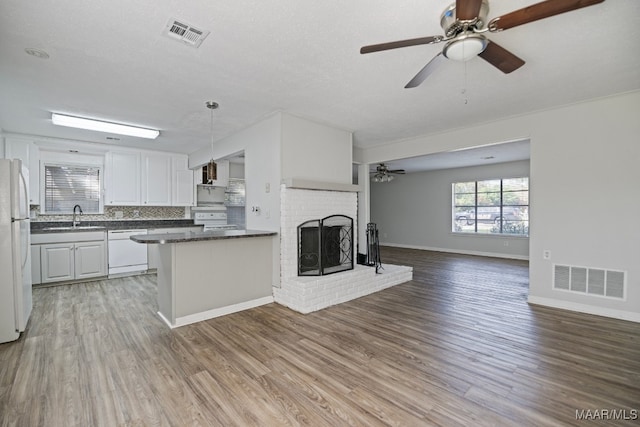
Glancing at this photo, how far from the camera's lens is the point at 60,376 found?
2.20 meters

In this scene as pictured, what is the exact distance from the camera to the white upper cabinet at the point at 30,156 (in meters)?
4.70

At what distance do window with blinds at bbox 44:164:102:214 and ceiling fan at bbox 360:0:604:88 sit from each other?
5.98 meters

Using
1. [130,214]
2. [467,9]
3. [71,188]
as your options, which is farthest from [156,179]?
[467,9]

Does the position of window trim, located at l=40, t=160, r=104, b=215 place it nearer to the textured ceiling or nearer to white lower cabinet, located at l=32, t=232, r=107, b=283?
white lower cabinet, located at l=32, t=232, r=107, b=283

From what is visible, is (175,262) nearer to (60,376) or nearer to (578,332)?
(60,376)

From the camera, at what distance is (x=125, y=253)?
5402mm

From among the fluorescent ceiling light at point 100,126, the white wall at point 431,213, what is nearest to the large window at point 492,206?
the white wall at point 431,213

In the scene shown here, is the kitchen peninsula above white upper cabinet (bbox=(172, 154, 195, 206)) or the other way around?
the other way around

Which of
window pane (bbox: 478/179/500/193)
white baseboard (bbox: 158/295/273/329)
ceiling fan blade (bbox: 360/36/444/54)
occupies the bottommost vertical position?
white baseboard (bbox: 158/295/273/329)

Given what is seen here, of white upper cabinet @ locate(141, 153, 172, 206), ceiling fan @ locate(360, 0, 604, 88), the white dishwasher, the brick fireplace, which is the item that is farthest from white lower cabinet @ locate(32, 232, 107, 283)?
ceiling fan @ locate(360, 0, 604, 88)

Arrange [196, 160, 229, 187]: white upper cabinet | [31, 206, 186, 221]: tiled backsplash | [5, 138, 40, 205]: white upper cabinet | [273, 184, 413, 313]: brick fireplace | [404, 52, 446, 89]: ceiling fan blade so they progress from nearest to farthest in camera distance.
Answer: [404, 52, 446, 89]: ceiling fan blade, [273, 184, 413, 313]: brick fireplace, [5, 138, 40, 205]: white upper cabinet, [31, 206, 186, 221]: tiled backsplash, [196, 160, 229, 187]: white upper cabinet

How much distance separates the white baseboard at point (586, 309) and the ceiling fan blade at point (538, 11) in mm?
3497

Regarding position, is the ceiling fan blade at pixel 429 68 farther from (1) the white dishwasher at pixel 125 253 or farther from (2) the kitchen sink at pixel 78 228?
(2) the kitchen sink at pixel 78 228

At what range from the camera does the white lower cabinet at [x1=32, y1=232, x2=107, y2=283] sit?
15.4ft
